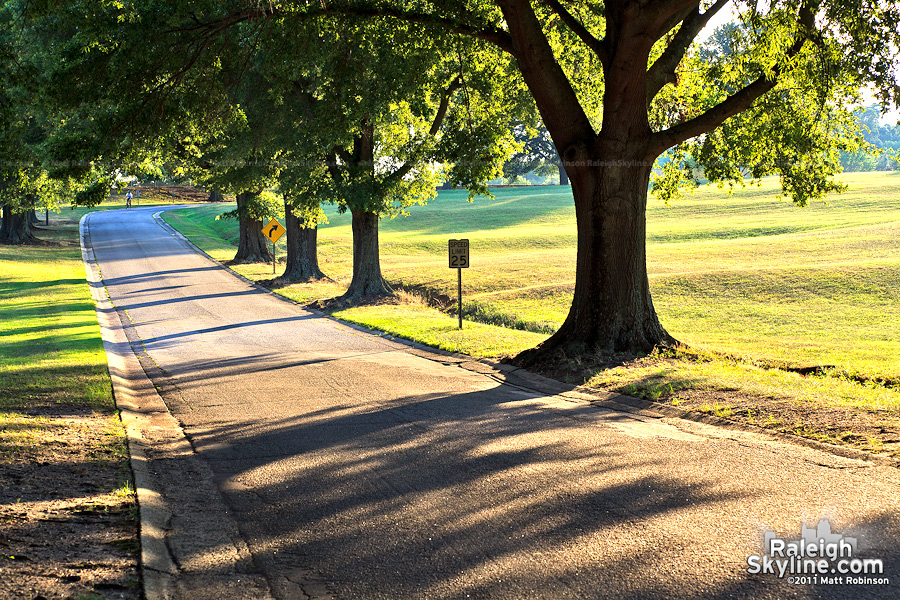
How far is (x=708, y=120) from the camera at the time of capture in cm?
1254

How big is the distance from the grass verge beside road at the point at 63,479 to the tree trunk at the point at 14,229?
1459 inches

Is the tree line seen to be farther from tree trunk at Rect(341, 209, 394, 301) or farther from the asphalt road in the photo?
tree trunk at Rect(341, 209, 394, 301)

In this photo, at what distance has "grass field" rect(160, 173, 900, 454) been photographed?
11.1m

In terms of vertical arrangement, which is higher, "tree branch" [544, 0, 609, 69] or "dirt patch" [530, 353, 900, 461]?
"tree branch" [544, 0, 609, 69]

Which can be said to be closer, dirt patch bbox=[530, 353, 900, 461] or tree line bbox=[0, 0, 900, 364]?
dirt patch bbox=[530, 353, 900, 461]

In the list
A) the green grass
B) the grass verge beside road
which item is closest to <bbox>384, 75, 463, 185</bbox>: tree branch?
the green grass

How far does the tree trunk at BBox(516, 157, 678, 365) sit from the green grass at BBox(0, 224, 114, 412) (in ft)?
23.1

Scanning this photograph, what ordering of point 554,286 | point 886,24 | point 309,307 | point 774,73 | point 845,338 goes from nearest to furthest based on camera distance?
point 886,24, point 774,73, point 845,338, point 309,307, point 554,286

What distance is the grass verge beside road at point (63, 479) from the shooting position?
4.59 metres

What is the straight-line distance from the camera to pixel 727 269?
92.9ft

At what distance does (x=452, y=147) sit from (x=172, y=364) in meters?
6.98

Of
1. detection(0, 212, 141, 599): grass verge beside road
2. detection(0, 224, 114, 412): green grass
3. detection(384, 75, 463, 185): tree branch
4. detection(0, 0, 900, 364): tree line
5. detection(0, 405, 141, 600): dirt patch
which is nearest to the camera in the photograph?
detection(0, 405, 141, 600): dirt patch

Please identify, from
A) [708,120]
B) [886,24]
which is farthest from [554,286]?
[886,24]

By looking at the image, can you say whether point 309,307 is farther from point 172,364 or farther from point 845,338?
point 845,338
